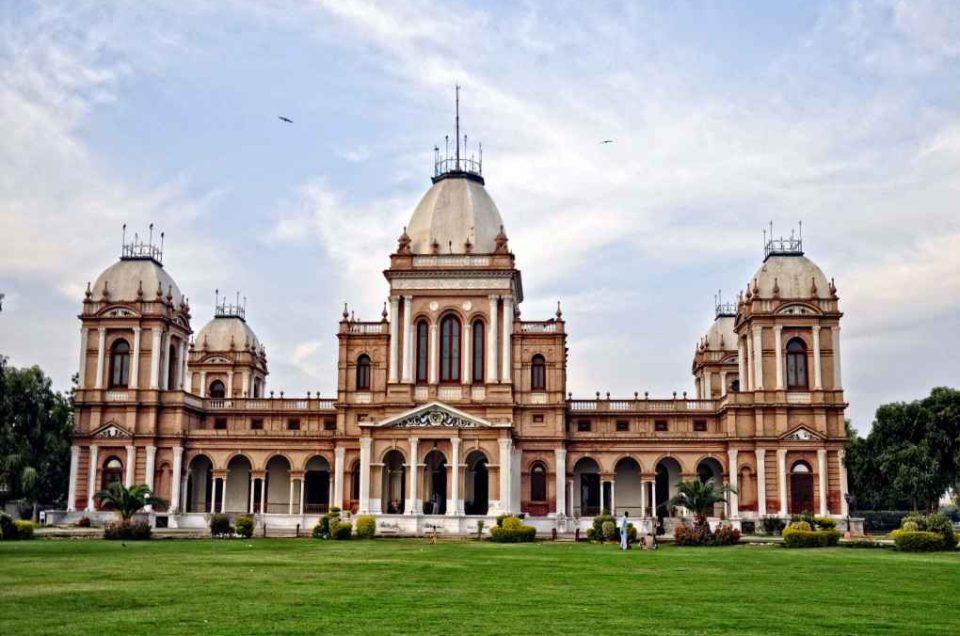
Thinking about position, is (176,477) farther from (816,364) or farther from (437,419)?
(816,364)

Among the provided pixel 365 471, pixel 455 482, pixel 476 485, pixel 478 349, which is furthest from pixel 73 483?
pixel 478 349

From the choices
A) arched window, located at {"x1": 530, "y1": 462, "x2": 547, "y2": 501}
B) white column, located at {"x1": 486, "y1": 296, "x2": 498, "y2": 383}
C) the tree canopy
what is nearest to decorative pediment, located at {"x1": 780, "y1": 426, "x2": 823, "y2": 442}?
the tree canopy

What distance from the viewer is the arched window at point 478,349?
65125 millimetres

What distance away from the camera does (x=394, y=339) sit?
6512 centimetres

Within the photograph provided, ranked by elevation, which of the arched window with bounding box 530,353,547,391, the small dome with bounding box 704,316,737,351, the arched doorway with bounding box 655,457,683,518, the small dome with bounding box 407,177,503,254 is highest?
the small dome with bounding box 407,177,503,254

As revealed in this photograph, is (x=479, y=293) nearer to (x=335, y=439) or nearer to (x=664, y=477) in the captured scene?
(x=335, y=439)

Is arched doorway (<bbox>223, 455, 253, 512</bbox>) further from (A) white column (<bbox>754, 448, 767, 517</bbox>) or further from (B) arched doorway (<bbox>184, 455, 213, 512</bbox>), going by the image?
(A) white column (<bbox>754, 448, 767, 517</bbox>)

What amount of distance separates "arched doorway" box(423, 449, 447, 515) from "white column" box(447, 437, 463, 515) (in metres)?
1.27

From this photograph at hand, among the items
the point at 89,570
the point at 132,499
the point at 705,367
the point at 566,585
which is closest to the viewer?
the point at 566,585

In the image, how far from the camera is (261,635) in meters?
16.2

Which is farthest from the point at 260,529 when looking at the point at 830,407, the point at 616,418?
Result: the point at 830,407

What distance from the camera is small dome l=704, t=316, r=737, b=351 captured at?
8488cm

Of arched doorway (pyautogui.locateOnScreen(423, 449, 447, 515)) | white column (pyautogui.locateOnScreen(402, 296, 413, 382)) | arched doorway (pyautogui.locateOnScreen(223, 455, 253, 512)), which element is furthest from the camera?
arched doorway (pyautogui.locateOnScreen(223, 455, 253, 512))

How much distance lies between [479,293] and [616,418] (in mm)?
12048
